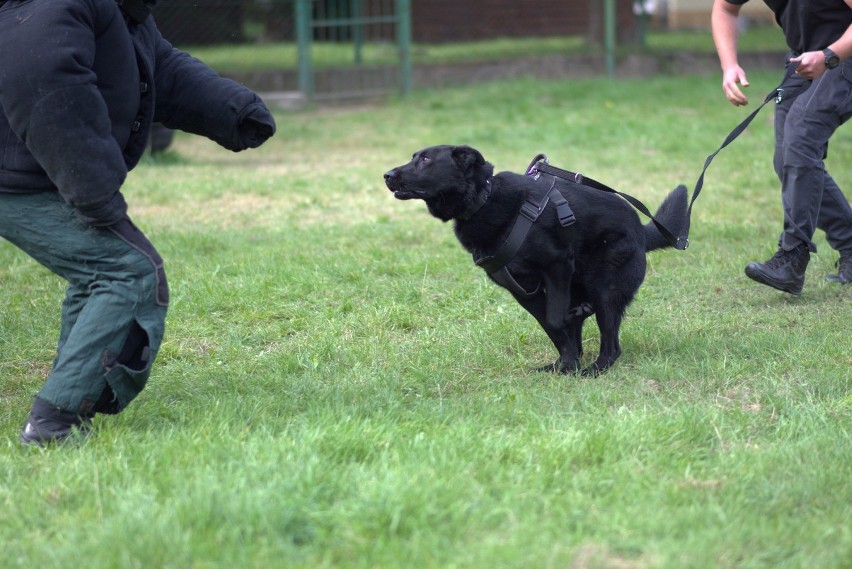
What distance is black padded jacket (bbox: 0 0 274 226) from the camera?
2951mm

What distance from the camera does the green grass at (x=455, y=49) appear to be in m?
14.3

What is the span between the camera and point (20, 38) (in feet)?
9.69

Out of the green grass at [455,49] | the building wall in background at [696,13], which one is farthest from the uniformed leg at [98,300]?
the building wall in background at [696,13]

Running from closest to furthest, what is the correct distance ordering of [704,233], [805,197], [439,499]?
[439,499] < [805,197] < [704,233]

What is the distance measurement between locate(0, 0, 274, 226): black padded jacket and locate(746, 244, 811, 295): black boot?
3101 millimetres

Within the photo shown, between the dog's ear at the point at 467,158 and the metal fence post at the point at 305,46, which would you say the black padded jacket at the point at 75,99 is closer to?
the dog's ear at the point at 467,158

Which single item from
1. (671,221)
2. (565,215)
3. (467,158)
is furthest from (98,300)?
(671,221)

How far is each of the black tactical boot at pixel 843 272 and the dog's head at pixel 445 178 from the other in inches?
94.1

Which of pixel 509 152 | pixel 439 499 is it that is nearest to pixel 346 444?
pixel 439 499

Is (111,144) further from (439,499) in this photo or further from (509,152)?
(509,152)

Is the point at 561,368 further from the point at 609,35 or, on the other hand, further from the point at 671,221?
the point at 609,35

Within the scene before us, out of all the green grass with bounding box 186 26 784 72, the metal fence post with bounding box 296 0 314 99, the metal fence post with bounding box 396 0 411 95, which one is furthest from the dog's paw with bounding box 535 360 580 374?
the metal fence post with bounding box 396 0 411 95

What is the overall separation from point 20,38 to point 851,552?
275 centimetres

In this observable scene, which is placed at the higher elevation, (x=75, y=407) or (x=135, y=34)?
(x=135, y=34)
